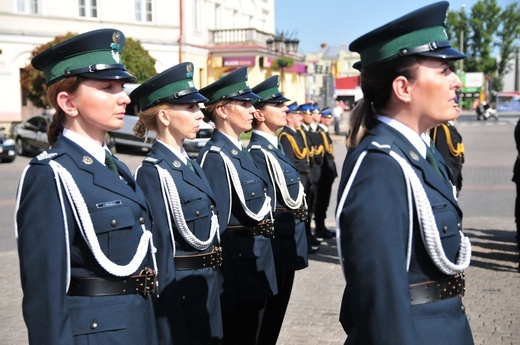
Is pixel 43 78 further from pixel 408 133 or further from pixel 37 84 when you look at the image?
pixel 408 133

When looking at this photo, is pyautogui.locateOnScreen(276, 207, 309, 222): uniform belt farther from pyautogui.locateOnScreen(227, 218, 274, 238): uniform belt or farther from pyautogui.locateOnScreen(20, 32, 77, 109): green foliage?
pyautogui.locateOnScreen(20, 32, 77, 109): green foliage

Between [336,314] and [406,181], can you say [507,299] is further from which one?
[406,181]

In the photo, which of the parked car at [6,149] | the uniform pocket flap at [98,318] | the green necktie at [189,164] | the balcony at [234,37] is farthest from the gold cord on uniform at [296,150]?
the balcony at [234,37]

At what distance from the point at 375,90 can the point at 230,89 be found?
268 cm

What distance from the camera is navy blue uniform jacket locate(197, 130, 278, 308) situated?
5.13 meters

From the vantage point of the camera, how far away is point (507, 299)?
287 inches

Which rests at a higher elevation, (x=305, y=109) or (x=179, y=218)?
(x=305, y=109)

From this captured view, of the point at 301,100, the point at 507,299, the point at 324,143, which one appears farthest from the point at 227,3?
the point at 507,299

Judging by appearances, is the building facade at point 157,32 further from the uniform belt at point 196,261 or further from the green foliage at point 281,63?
the uniform belt at point 196,261

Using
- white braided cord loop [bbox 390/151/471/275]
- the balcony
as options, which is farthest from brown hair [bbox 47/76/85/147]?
the balcony

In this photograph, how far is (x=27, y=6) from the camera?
3328 cm

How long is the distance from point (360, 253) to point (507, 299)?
5240 millimetres

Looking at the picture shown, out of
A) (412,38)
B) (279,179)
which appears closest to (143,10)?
(279,179)

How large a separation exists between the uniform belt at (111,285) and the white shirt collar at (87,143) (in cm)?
54
